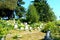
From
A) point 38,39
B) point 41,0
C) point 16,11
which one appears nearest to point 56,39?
point 38,39

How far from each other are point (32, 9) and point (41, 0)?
9.67 metres

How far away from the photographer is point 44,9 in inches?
1666

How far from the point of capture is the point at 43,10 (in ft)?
140

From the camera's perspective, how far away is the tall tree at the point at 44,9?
41.3 m

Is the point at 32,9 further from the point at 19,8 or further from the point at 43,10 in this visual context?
the point at 19,8

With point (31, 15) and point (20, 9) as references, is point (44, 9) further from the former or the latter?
point (31, 15)

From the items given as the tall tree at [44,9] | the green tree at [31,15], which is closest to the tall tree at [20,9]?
the tall tree at [44,9]

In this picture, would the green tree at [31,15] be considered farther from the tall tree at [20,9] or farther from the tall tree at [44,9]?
the tall tree at [20,9]

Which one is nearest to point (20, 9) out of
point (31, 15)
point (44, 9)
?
point (44, 9)

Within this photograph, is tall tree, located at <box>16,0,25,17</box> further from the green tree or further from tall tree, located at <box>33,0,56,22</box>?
the green tree

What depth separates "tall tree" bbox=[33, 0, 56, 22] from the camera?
41.3 meters

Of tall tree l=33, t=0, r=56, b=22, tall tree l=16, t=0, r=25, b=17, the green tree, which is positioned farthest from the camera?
tall tree l=16, t=0, r=25, b=17

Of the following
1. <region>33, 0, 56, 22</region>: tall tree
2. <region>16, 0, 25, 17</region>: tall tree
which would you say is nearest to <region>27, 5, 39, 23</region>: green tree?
<region>33, 0, 56, 22</region>: tall tree

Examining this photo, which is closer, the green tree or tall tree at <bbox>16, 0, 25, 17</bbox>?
the green tree
